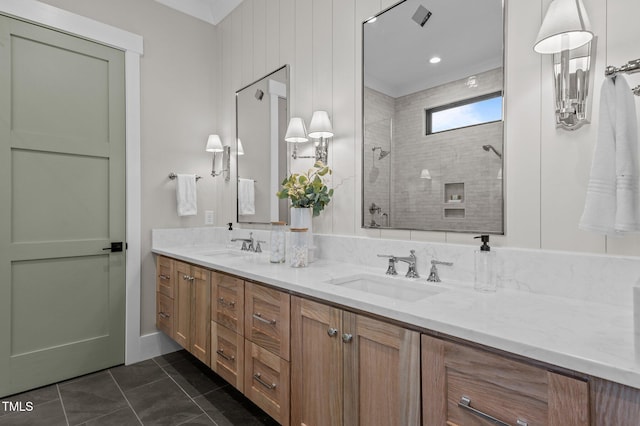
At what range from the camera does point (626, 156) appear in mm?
969

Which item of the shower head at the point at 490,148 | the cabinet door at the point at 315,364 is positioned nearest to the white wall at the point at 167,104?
the cabinet door at the point at 315,364

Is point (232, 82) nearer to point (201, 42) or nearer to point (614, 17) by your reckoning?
point (201, 42)

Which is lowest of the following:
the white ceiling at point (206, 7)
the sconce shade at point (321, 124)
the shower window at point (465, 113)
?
the shower window at point (465, 113)

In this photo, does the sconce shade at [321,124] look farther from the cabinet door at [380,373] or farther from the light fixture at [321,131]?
the cabinet door at [380,373]

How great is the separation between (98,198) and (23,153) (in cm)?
50

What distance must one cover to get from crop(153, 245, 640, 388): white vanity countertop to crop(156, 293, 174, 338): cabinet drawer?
141 cm

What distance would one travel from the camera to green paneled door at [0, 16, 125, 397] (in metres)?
2.18

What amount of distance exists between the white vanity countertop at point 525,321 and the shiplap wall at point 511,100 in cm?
25

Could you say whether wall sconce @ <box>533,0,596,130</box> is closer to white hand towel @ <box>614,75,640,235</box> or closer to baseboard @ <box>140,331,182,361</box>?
white hand towel @ <box>614,75,640,235</box>

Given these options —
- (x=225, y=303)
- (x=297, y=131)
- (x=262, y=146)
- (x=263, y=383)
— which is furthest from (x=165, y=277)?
(x=297, y=131)

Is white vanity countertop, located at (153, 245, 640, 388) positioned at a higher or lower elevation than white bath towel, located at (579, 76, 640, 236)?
lower

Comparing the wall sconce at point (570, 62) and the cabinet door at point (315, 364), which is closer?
the wall sconce at point (570, 62)

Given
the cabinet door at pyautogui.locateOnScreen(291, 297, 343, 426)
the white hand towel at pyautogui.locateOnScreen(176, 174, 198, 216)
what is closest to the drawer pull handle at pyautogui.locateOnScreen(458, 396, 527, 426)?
the cabinet door at pyautogui.locateOnScreen(291, 297, 343, 426)

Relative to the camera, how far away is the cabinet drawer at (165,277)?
2.49 metres
